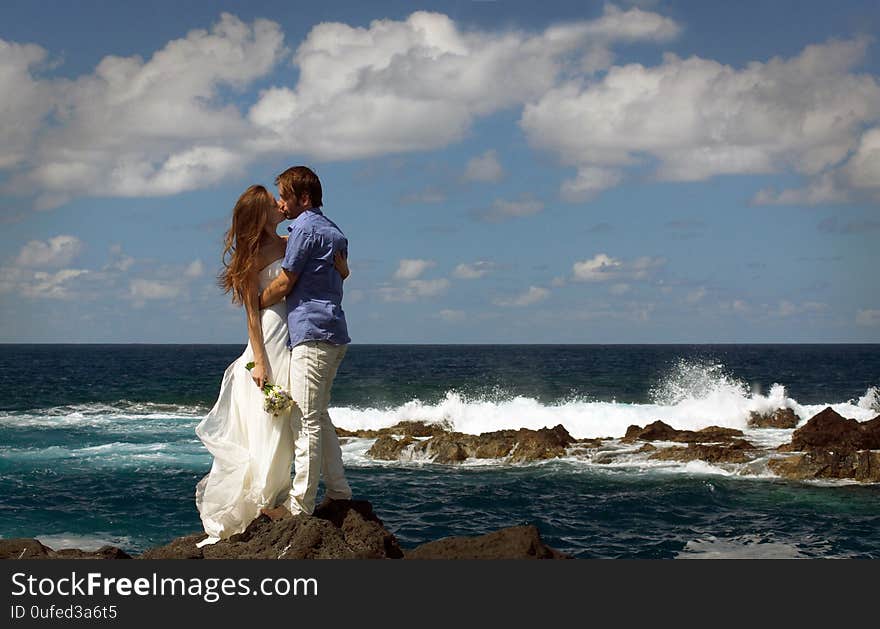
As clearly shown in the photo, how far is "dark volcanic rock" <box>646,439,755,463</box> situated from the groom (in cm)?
1486

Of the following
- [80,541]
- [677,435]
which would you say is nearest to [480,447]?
[677,435]

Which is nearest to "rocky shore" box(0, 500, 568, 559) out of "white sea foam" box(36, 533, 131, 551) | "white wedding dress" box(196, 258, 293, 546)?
"white wedding dress" box(196, 258, 293, 546)

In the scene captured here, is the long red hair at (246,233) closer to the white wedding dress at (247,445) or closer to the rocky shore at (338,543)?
the white wedding dress at (247,445)

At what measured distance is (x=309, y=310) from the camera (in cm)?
610

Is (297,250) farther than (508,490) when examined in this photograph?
No

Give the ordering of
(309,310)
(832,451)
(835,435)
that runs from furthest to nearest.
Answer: (835,435)
(832,451)
(309,310)

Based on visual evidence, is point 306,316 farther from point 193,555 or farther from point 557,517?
point 557,517

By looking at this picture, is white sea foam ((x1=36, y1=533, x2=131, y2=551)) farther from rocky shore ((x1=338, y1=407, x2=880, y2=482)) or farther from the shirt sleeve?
rocky shore ((x1=338, y1=407, x2=880, y2=482))

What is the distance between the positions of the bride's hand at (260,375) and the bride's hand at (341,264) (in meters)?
0.85

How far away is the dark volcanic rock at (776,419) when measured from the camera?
26484mm

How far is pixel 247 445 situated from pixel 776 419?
2322 cm

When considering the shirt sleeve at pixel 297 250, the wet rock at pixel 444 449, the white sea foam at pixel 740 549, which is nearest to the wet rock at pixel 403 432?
the wet rock at pixel 444 449

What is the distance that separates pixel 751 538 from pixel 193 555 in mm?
9564

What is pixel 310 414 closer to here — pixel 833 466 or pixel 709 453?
pixel 833 466
